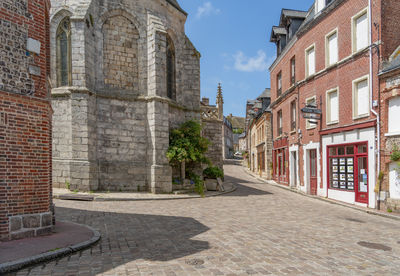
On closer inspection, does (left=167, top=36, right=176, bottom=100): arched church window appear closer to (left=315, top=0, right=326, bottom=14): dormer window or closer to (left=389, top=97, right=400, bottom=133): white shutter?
(left=315, top=0, right=326, bottom=14): dormer window

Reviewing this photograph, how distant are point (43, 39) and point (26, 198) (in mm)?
3259

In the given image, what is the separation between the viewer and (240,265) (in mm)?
4512

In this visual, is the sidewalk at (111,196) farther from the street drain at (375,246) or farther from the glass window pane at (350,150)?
the street drain at (375,246)

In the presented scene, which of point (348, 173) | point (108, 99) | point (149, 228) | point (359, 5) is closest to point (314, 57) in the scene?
point (359, 5)

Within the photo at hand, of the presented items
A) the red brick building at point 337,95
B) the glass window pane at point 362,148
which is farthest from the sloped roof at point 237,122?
the glass window pane at point 362,148

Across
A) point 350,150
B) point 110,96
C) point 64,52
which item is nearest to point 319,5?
point 350,150

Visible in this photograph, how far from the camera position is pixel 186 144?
1398 centimetres

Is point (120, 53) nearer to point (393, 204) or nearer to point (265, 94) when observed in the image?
point (393, 204)

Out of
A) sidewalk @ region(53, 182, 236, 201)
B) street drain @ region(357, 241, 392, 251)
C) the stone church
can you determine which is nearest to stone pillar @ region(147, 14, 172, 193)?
the stone church

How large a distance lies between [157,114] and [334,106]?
7915 millimetres

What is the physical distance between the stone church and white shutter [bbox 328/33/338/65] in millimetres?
7612

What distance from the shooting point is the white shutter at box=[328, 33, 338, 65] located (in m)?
13.1

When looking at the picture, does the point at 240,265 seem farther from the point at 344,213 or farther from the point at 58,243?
the point at 344,213

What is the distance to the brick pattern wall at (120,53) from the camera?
13.7m
